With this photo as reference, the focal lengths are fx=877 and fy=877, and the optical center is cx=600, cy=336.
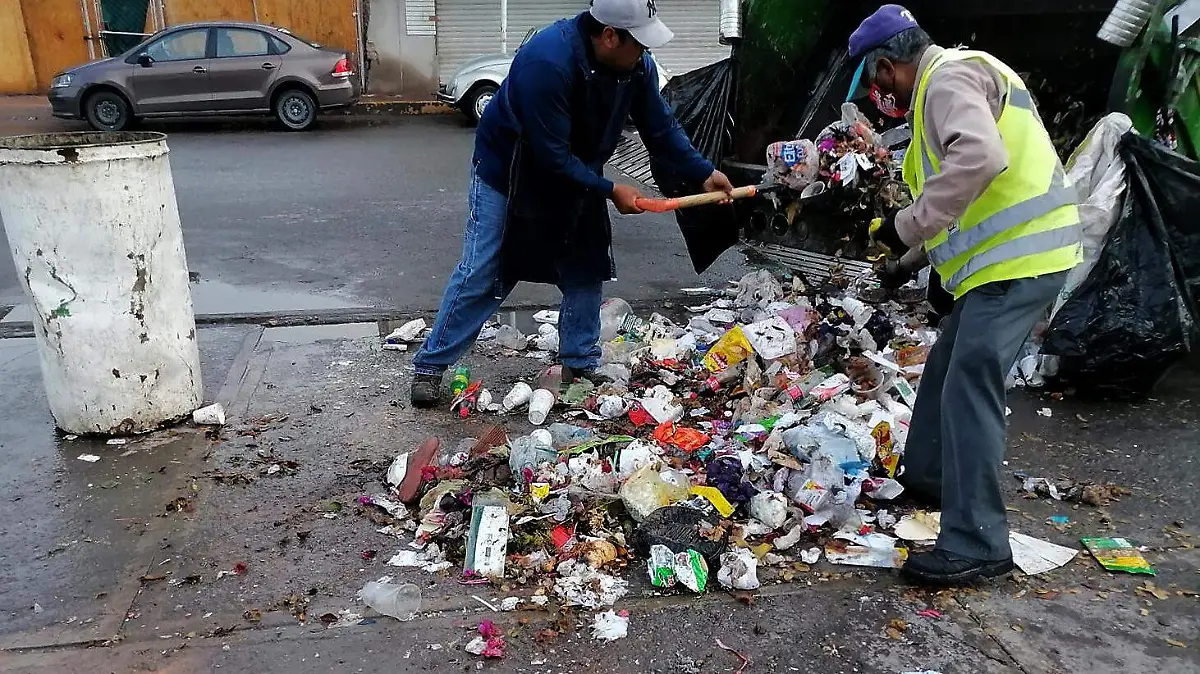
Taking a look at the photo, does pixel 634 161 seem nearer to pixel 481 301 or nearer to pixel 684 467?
pixel 481 301

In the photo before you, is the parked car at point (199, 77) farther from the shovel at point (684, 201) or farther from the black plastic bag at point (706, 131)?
the shovel at point (684, 201)

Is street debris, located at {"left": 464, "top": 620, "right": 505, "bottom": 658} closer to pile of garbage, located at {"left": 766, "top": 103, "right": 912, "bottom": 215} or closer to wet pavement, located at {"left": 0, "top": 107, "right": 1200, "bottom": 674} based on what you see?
wet pavement, located at {"left": 0, "top": 107, "right": 1200, "bottom": 674}

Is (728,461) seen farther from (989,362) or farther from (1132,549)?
(1132,549)

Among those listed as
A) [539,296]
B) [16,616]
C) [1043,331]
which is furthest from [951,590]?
[539,296]

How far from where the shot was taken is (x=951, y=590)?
243cm

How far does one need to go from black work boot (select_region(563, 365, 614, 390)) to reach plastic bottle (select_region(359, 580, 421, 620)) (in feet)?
4.88

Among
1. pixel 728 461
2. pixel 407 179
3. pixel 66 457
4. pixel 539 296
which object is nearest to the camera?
pixel 728 461

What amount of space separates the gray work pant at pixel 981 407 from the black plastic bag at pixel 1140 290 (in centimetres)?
134

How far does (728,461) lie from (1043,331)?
175 cm

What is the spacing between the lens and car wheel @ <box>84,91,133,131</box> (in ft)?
37.2

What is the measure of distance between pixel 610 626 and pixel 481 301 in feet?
5.54

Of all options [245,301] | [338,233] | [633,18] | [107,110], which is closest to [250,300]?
[245,301]

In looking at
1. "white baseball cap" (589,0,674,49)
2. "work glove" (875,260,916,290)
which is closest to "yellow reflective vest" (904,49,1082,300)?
"work glove" (875,260,916,290)

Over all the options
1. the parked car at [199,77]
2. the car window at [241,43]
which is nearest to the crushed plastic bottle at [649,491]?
the parked car at [199,77]
